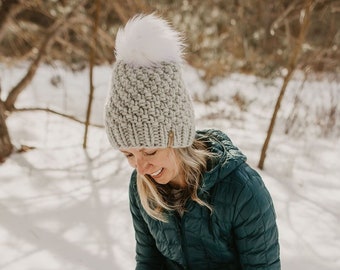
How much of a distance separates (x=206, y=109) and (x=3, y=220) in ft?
11.7

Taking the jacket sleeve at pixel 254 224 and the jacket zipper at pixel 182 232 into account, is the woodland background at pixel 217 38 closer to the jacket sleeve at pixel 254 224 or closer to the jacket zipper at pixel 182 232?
the jacket zipper at pixel 182 232

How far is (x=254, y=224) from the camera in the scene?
1221 millimetres

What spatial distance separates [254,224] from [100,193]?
1.76 meters

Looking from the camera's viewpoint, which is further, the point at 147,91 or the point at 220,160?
the point at 220,160

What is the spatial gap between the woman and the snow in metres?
0.77

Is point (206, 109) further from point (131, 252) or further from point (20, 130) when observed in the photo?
point (131, 252)

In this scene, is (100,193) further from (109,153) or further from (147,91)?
(147,91)

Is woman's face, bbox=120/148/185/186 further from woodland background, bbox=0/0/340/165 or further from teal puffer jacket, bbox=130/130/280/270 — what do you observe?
woodland background, bbox=0/0/340/165

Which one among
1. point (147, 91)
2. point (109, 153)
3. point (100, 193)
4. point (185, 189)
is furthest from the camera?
point (109, 153)

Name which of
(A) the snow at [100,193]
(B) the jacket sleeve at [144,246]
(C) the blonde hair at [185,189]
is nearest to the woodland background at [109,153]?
(A) the snow at [100,193]

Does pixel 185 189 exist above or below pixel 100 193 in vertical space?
above

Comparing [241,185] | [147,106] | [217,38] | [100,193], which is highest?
[217,38]

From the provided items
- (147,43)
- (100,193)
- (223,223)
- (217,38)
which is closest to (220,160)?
(223,223)

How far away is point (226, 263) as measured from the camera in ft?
4.70
